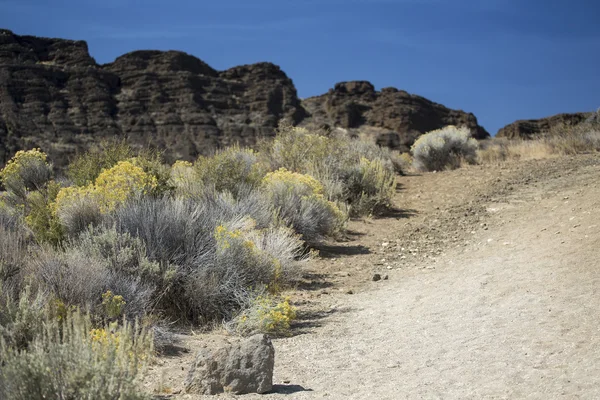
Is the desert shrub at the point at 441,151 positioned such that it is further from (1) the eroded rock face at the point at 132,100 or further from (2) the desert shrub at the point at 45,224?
(1) the eroded rock face at the point at 132,100

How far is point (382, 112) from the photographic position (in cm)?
6319

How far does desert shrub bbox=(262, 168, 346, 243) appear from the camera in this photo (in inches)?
420

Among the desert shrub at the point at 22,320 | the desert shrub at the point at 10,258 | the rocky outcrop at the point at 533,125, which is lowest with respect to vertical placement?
the desert shrub at the point at 22,320

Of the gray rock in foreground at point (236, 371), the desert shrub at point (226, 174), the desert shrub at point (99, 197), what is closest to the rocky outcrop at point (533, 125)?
the desert shrub at point (226, 174)

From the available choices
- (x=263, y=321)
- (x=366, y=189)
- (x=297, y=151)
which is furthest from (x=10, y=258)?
(x=297, y=151)

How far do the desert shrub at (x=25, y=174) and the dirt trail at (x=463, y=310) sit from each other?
6081mm

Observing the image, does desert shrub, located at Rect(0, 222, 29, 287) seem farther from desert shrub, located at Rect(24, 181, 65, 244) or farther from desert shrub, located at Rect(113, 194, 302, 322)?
desert shrub, located at Rect(24, 181, 65, 244)

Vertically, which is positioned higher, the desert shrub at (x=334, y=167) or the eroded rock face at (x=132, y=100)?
the eroded rock face at (x=132, y=100)

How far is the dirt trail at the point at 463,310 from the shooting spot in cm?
448

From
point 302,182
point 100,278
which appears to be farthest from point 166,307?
point 302,182

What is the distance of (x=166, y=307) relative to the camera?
6.68m

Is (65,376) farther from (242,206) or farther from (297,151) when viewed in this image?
(297,151)

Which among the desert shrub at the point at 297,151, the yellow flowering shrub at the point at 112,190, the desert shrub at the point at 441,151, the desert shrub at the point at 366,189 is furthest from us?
the desert shrub at the point at 441,151

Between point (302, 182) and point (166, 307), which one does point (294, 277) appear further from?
point (302, 182)
